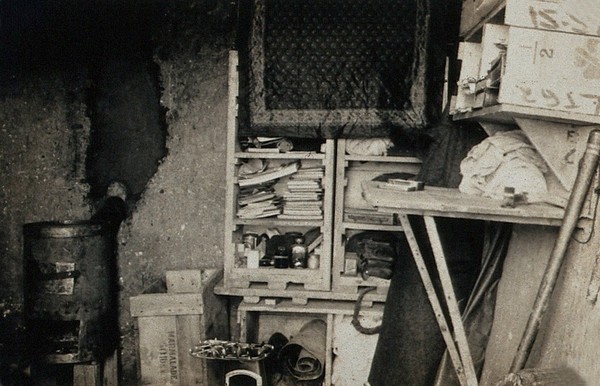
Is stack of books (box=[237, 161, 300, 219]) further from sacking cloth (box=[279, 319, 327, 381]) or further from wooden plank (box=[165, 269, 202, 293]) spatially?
sacking cloth (box=[279, 319, 327, 381])

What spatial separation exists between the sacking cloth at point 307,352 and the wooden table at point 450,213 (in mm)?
1504

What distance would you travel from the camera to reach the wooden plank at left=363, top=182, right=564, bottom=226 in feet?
7.82

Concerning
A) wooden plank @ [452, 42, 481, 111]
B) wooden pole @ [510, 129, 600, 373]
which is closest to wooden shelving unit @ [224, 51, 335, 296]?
wooden plank @ [452, 42, 481, 111]

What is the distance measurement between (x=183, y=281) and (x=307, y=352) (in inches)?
45.3

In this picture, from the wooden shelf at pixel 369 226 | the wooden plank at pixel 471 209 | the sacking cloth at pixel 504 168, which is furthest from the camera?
the wooden shelf at pixel 369 226

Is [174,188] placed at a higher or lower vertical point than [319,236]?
higher

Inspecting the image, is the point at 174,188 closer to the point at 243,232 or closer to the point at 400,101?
the point at 243,232

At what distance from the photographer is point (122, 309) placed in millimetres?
4746

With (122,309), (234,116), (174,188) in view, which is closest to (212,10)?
(234,116)

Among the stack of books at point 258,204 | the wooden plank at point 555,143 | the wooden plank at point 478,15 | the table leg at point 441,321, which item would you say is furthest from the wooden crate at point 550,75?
the stack of books at point 258,204

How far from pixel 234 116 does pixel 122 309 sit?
1901mm

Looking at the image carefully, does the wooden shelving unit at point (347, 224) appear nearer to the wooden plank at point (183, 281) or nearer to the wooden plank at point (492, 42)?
the wooden plank at point (183, 281)

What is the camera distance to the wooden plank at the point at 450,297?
2.57 meters

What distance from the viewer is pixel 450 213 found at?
246 cm
